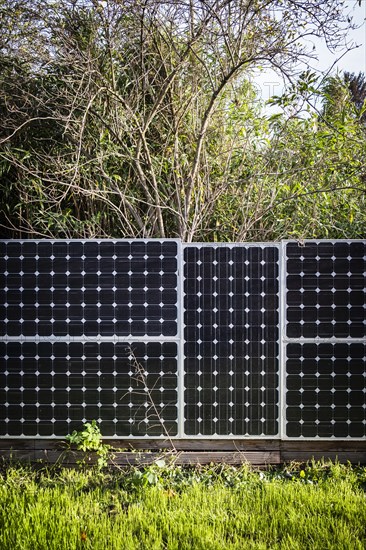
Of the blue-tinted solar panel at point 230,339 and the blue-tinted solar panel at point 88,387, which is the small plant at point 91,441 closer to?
the blue-tinted solar panel at point 88,387

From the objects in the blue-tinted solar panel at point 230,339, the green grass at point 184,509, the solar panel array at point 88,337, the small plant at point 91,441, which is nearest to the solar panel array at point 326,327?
the blue-tinted solar panel at point 230,339

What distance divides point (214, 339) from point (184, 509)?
1.63m

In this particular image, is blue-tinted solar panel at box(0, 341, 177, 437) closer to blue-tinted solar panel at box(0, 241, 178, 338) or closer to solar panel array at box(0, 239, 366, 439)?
solar panel array at box(0, 239, 366, 439)

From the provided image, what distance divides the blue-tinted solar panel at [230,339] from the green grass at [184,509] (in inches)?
21.9

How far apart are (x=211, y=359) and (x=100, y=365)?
43.8 inches

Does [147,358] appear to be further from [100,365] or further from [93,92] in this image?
[93,92]

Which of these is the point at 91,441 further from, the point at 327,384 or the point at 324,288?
the point at 324,288

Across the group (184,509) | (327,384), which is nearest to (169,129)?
(327,384)

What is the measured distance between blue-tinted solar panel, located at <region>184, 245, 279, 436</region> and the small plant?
34.3 inches

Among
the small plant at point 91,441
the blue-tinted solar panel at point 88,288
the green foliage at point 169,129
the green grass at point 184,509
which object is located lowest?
the green grass at point 184,509

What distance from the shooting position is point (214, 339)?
5539mm

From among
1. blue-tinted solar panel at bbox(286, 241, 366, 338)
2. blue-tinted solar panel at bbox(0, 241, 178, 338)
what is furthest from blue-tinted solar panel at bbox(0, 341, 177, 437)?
blue-tinted solar panel at bbox(286, 241, 366, 338)

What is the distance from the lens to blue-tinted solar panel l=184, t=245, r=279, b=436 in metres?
5.52

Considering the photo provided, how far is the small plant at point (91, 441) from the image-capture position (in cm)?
542
